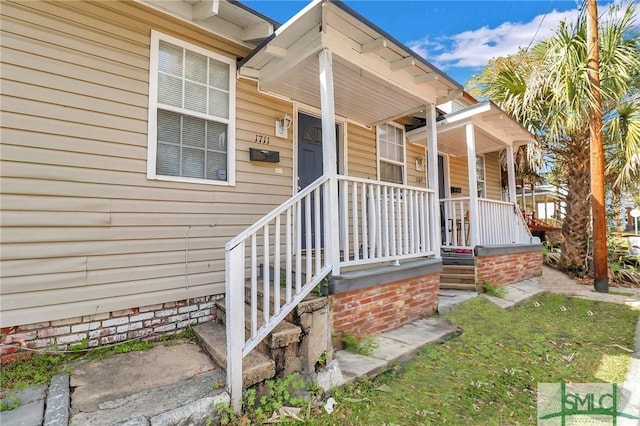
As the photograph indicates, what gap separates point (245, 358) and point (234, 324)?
1.40 feet

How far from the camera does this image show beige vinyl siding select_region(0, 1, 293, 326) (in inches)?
104

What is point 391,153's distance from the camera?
633 centimetres

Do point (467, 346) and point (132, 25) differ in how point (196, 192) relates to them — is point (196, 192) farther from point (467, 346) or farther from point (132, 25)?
point (467, 346)

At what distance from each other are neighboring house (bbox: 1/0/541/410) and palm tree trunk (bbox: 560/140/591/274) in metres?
4.85

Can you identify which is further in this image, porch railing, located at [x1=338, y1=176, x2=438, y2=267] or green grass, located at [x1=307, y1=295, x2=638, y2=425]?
porch railing, located at [x1=338, y1=176, x2=438, y2=267]

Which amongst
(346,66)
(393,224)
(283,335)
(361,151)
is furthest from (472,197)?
(283,335)

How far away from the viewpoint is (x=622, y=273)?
23.9ft

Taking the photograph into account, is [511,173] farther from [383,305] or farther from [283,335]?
[283,335]

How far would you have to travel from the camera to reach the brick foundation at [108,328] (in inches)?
103

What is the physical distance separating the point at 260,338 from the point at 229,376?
0.32 metres

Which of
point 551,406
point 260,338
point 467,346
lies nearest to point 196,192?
point 260,338

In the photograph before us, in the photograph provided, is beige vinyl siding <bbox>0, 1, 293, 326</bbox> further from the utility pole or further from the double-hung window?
the utility pole

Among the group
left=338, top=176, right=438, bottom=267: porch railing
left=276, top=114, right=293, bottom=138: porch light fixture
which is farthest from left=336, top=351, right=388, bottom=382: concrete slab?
left=276, top=114, right=293, bottom=138: porch light fixture

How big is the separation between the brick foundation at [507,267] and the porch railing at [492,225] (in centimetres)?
29
